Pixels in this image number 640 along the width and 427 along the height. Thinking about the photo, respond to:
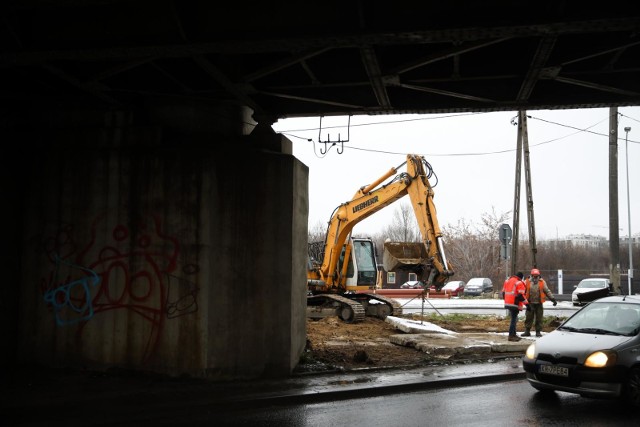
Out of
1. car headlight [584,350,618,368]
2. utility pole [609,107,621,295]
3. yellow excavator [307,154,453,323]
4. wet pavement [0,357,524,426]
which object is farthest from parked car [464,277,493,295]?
car headlight [584,350,618,368]

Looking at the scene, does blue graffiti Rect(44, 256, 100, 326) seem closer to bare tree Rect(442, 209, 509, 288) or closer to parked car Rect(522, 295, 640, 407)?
parked car Rect(522, 295, 640, 407)

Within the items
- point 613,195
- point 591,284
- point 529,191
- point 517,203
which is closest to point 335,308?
point 517,203

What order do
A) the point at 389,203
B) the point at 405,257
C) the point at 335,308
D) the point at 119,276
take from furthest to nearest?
the point at 335,308 → the point at 389,203 → the point at 405,257 → the point at 119,276

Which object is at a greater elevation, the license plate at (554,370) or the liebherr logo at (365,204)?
the liebherr logo at (365,204)

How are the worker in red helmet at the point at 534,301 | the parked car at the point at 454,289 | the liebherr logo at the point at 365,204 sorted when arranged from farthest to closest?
the parked car at the point at 454,289
the liebherr logo at the point at 365,204
the worker in red helmet at the point at 534,301

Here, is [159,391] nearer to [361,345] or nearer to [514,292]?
[361,345]

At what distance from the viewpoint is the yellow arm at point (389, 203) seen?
15680 mm

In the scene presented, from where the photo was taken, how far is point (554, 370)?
784cm

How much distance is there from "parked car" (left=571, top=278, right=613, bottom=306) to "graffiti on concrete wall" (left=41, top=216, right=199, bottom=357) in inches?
605

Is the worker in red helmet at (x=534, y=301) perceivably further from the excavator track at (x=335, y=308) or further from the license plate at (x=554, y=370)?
the license plate at (x=554, y=370)

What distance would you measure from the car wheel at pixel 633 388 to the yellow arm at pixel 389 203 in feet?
25.7

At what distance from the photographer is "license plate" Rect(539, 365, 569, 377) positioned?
7.70 metres

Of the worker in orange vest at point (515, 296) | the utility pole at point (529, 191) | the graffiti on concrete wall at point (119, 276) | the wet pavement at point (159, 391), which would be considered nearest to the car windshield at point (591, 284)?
the utility pole at point (529, 191)

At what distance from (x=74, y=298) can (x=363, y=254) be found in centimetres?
1332
